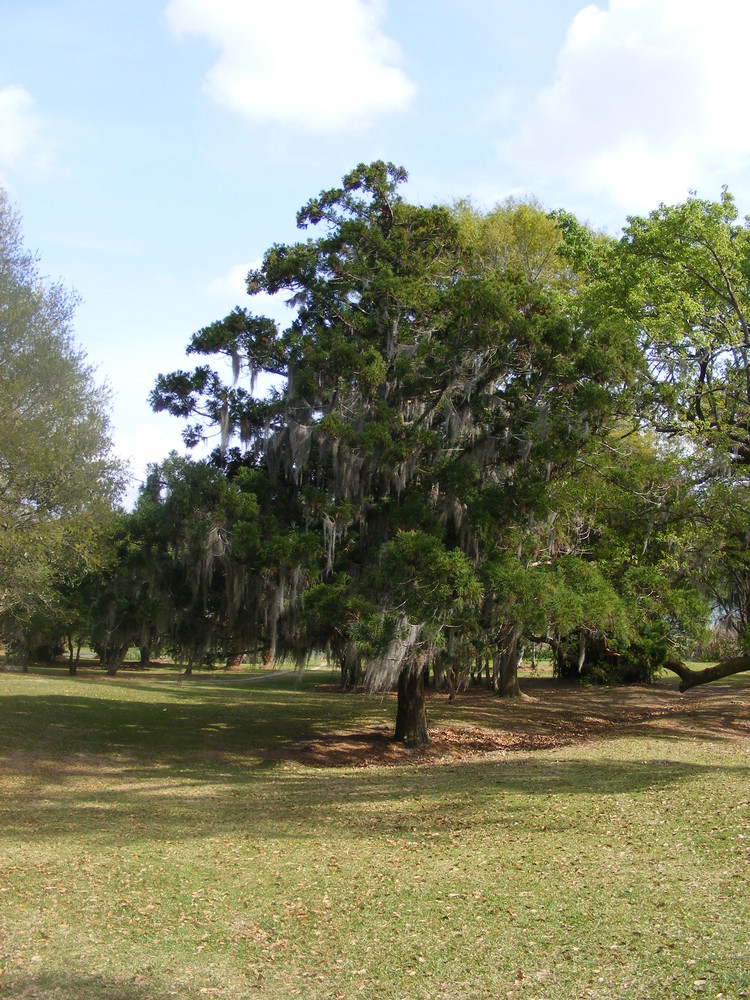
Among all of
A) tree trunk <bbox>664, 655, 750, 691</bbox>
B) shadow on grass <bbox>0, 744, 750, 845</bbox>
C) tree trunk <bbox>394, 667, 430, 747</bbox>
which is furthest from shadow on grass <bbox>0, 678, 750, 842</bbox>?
tree trunk <bbox>394, 667, 430, 747</bbox>

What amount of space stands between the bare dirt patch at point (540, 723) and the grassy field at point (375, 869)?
0.64 ft

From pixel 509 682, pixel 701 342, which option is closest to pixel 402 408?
pixel 701 342

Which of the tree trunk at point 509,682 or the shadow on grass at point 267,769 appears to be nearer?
the shadow on grass at point 267,769

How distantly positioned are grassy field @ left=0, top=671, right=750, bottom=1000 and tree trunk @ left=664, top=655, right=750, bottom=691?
52.1 inches

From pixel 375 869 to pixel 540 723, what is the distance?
14.6m

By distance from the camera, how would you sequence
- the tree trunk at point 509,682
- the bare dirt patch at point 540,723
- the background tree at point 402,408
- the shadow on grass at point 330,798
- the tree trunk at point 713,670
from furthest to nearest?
the tree trunk at point 509,682 < the bare dirt patch at point 540,723 < the tree trunk at point 713,670 < the background tree at point 402,408 < the shadow on grass at point 330,798

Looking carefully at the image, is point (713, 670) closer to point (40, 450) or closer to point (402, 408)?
point (402, 408)

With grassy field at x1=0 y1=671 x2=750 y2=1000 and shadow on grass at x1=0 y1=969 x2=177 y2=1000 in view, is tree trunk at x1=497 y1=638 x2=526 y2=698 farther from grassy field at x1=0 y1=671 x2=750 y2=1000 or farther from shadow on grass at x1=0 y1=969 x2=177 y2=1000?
shadow on grass at x1=0 y1=969 x2=177 y2=1000

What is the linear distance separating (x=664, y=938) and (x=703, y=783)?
19.6ft

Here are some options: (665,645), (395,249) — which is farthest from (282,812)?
(395,249)

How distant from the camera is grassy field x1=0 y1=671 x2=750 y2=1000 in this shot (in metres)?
5.53

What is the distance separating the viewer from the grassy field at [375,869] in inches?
218

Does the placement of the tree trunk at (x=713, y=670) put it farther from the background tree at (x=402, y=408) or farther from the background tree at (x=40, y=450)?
the background tree at (x=40, y=450)

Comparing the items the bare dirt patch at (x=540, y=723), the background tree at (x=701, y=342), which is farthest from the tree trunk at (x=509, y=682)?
the background tree at (x=701, y=342)
